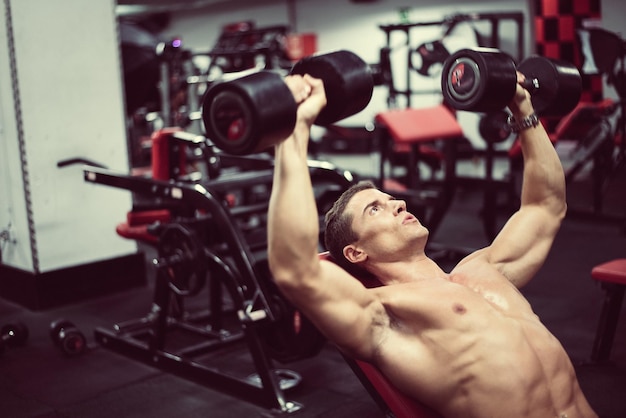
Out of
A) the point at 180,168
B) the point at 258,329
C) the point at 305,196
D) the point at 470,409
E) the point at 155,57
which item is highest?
the point at 155,57

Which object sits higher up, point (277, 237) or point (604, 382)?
point (277, 237)

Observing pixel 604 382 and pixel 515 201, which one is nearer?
pixel 604 382

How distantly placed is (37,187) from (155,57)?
5.37 ft

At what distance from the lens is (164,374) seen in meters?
2.77

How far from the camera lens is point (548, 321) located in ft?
10.3

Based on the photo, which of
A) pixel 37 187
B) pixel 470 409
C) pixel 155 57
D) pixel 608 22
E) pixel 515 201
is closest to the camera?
pixel 470 409

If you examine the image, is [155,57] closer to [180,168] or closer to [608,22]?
[180,168]

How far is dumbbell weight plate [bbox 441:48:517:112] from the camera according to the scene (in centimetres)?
152

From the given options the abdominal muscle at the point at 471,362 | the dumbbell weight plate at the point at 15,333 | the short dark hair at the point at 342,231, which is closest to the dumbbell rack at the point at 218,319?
the dumbbell weight plate at the point at 15,333

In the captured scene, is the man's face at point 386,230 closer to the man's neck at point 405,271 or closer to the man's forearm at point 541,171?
the man's neck at point 405,271

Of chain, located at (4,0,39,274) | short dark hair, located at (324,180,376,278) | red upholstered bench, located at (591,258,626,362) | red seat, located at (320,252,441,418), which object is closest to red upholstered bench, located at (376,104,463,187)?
red upholstered bench, located at (591,258,626,362)

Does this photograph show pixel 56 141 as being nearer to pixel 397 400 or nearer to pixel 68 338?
pixel 68 338

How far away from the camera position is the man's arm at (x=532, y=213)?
1634 mm

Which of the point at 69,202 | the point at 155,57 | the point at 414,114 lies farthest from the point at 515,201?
the point at 69,202
